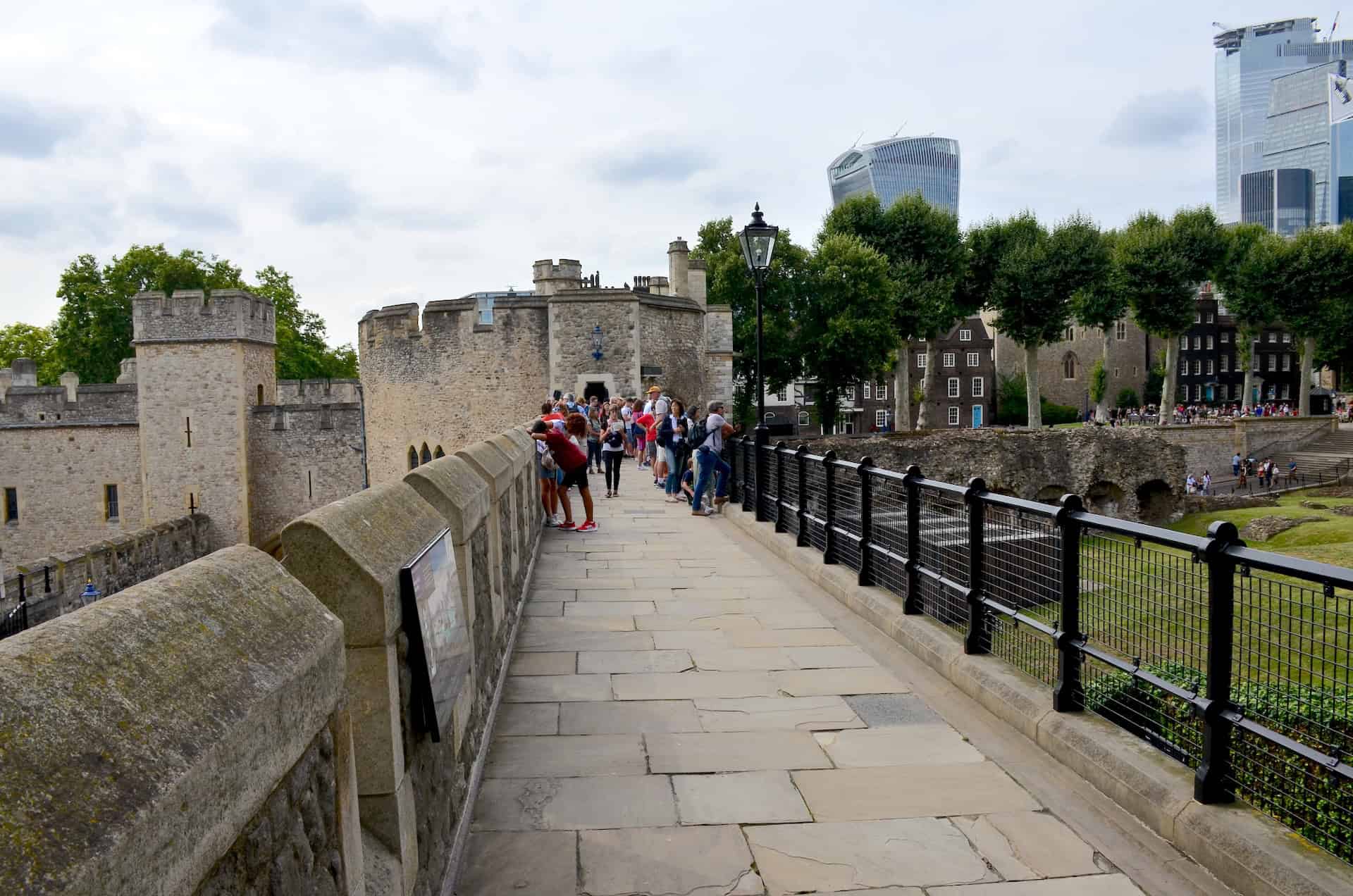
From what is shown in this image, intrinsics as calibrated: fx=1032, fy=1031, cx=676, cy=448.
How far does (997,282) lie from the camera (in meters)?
40.4

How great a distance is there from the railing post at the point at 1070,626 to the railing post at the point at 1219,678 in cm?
98

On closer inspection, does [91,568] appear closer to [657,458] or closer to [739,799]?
[657,458]

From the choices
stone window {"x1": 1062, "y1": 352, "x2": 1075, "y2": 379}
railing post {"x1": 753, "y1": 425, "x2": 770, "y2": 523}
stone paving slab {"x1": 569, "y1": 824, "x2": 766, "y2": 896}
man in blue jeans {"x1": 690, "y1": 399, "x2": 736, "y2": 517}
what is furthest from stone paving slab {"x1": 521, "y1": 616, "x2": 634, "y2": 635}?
stone window {"x1": 1062, "y1": 352, "x2": 1075, "y2": 379}

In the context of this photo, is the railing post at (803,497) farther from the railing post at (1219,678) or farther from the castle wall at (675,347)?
the castle wall at (675,347)

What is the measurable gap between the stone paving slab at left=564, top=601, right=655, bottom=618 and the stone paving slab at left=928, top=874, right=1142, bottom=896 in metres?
4.51

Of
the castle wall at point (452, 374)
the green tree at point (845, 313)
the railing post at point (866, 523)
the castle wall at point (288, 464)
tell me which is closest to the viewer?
the railing post at point (866, 523)

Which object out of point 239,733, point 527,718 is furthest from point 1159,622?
point 239,733

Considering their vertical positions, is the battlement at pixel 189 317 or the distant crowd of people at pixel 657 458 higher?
the battlement at pixel 189 317

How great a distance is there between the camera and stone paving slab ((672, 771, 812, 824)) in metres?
4.01

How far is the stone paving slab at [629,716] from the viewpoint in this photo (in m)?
5.12

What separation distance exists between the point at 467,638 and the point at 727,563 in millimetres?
6247

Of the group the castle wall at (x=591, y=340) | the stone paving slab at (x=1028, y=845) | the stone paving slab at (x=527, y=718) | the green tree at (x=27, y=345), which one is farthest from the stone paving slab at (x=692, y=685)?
the green tree at (x=27, y=345)

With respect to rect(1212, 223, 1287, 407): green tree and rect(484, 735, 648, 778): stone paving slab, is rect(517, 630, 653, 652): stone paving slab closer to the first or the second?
rect(484, 735, 648, 778): stone paving slab

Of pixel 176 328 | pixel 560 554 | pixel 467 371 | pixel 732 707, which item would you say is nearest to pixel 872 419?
pixel 467 371
